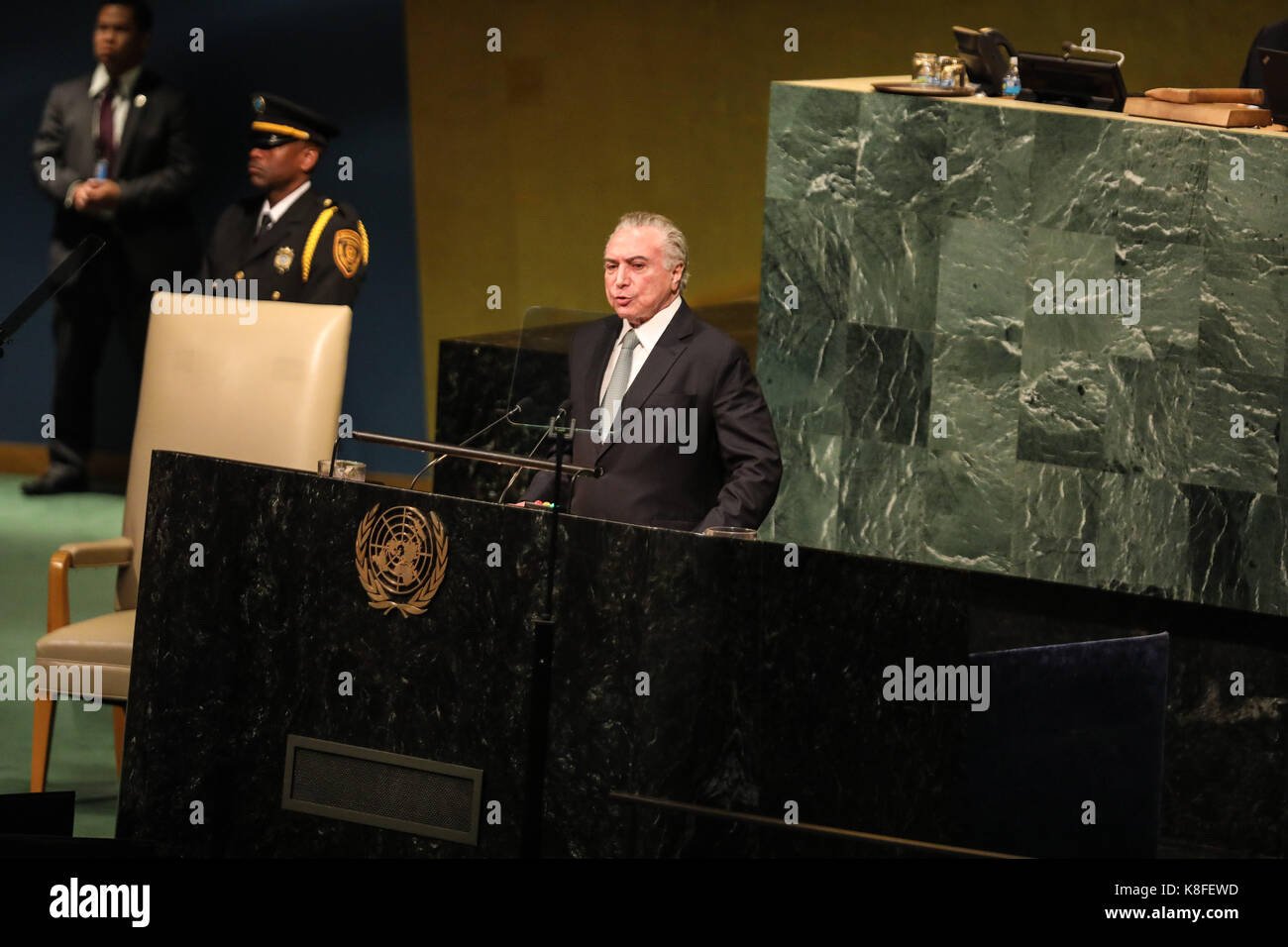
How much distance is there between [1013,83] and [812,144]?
21.2 inches

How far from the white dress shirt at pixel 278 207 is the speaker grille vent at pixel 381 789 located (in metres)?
2.82

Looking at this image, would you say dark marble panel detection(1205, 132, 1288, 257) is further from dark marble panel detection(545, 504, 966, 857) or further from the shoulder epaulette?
the shoulder epaulette

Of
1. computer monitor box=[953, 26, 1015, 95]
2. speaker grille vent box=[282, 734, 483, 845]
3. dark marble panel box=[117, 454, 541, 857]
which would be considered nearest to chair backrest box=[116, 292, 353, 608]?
dark marble panel box=[117, 454, 541, 857]

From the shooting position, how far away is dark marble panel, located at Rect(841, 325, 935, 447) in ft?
15.7

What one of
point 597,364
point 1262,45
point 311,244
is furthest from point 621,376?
point 1262,45

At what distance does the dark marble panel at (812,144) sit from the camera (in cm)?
486

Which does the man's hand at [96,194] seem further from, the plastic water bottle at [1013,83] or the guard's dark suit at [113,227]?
the plastic water bottle at [1013,83]

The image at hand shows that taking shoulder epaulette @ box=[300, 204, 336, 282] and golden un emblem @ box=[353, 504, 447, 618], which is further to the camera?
shoulder epaulette @ box=[300, 204, 336, 282]

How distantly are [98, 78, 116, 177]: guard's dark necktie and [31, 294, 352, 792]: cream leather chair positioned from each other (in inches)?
126

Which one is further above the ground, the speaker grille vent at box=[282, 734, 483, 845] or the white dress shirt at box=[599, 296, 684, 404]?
the white dress shirt at box=[599, 296, 684, 404]

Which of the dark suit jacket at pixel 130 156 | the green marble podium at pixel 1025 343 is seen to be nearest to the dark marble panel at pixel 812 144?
the green marble podium at pixel 1025 343

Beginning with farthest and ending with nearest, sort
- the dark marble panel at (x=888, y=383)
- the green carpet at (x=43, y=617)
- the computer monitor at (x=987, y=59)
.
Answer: the computer monitor at (x=987, y=59)
the dark marble panel at (x=888, y=383)
the green carpet at (x=43, y=617)

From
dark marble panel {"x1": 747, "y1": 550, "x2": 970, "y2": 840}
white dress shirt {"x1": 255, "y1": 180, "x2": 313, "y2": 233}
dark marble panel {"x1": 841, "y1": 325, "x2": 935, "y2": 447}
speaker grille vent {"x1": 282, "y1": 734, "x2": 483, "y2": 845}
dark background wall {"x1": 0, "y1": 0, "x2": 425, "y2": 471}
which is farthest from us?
dark background wall {"x1": 0, "y1": 0, "x2": 425, "y2": 471}
